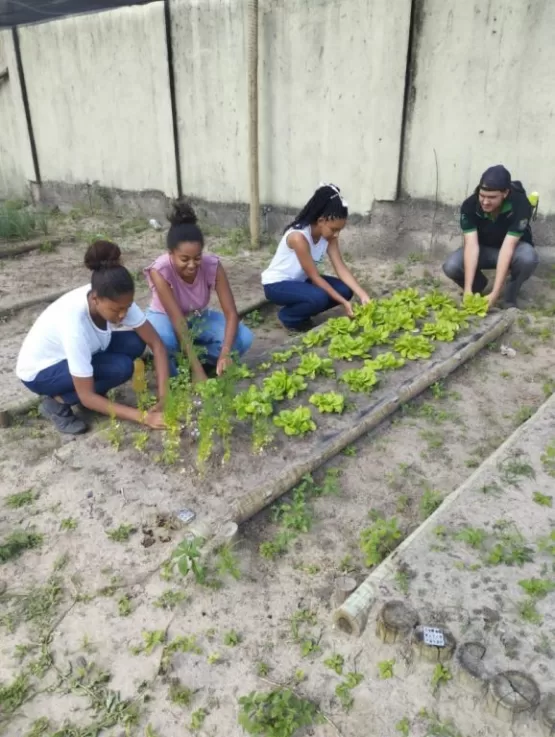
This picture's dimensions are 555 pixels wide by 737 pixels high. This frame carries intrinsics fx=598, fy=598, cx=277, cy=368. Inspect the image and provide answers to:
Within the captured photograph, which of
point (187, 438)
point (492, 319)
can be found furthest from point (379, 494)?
point (492, 319)

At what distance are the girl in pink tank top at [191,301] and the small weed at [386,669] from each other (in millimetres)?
1890

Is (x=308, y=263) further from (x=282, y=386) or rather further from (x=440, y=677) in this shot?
(x=440, y=677)

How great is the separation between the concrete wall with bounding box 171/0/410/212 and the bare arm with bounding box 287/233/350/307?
1.78 metres

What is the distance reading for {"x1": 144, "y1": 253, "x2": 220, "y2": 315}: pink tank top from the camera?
365 cm

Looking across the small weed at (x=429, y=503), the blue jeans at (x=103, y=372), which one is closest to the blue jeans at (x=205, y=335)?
the blue jeans at (x=103, y=372)

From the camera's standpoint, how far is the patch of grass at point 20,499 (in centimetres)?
289

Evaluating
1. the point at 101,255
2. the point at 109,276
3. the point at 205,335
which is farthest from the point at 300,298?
the point at 109,276

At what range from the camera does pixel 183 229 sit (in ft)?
11.0

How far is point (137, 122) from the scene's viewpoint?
7797mm

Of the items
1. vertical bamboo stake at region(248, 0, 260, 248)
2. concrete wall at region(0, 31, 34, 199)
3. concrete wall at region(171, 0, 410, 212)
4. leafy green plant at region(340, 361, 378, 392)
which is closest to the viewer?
leafy green plant at region(340, 361, 378, 392)

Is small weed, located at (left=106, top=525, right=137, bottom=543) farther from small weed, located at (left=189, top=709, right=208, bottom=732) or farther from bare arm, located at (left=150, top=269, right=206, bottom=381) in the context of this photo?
bare arm, located at (left=150, top=269, right=206, bottom=381)

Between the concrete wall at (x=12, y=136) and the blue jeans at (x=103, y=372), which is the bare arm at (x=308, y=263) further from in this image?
the concrete wall at (x=12, y=136)

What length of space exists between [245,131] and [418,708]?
20.3ft

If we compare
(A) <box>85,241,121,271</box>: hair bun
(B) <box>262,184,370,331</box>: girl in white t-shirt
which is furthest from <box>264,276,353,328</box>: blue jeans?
(A) <box>85,241,121,271</box>: hair bun
